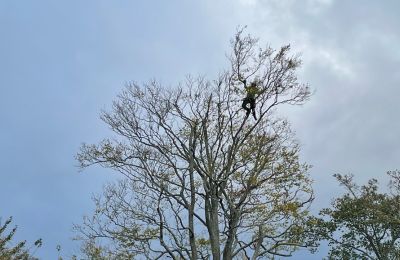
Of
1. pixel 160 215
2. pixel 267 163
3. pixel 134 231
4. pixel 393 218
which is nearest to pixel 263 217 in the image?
pixel 267 163

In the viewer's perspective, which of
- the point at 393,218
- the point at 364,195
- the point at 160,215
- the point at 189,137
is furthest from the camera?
the point at 364,195

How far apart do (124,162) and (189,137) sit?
83.5 inches

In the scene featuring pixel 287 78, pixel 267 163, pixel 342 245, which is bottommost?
pixel 267 163

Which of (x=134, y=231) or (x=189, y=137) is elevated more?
(x=189, y=137)

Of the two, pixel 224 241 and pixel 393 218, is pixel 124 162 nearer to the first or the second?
pixel 224 241

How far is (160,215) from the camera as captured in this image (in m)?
13.1

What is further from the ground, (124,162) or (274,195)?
(124,162)

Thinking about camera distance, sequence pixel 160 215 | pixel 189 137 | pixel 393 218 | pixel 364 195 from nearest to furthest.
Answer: pixel 160 215, pixel 189 137, pixel 393 218, pixel 364 195

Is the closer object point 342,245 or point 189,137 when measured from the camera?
point 189,137

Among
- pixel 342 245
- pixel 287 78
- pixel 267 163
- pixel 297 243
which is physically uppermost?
pixel 342 245

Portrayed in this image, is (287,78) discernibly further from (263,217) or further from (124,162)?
(124,162)

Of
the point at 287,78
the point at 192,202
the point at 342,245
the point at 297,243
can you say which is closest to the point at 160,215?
the point at 192,202

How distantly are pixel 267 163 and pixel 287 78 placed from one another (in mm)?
2553

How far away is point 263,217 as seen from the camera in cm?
1335
